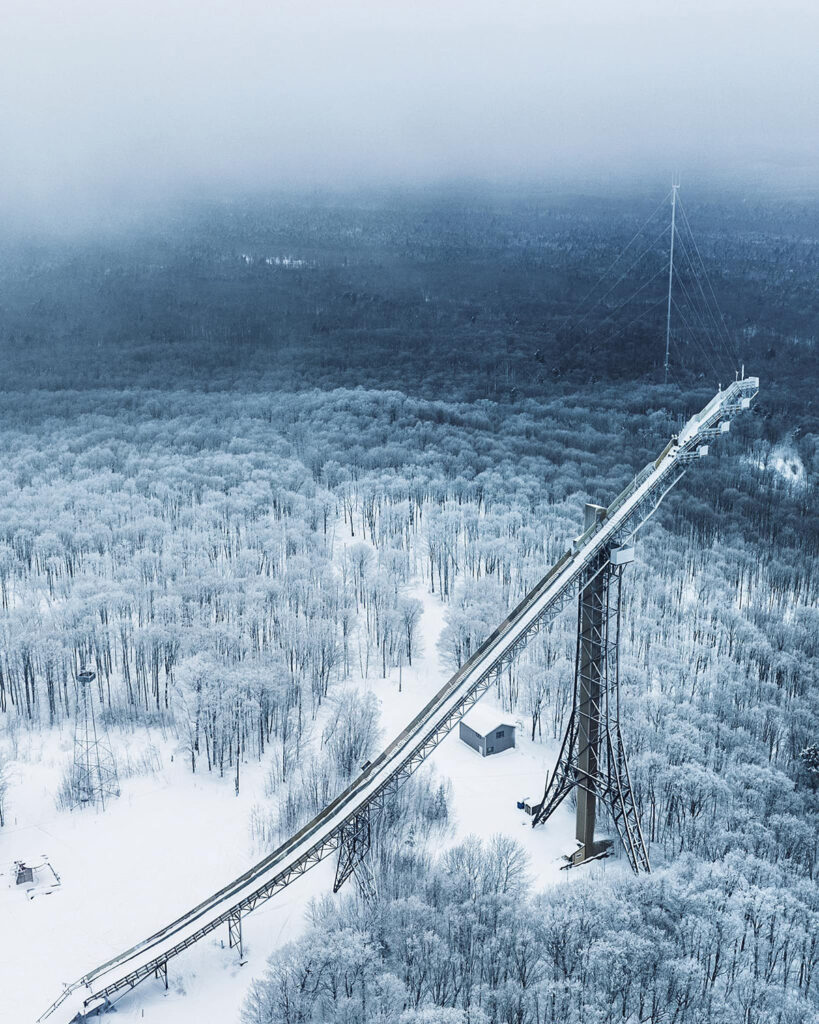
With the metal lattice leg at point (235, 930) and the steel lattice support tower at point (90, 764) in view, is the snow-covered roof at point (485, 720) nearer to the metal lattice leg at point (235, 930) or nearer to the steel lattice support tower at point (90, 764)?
the metal lattice leg at point (235, 930)

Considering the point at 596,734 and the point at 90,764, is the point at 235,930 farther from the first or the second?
the point at 90,764

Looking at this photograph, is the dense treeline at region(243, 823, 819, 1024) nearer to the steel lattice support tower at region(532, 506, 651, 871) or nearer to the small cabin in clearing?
the steel lattice support tower at region(532, 506, 651, 871)

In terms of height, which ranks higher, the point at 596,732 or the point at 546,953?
the point at 596,732

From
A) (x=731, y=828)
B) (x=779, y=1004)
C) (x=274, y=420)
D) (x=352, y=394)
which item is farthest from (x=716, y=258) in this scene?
(x=779, y=1004)

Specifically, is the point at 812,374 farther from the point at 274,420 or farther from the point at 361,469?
the point at 274,420

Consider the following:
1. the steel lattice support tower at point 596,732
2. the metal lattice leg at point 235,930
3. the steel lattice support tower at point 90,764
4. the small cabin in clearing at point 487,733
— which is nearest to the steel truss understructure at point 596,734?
the steel lattice support tower at point 596,732

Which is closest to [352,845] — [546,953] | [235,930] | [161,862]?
[235,930]
